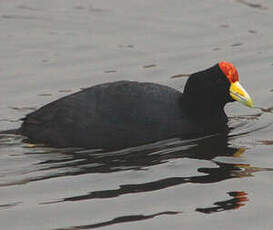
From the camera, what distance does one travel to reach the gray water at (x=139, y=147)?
7.18m

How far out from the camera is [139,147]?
8.82 meters

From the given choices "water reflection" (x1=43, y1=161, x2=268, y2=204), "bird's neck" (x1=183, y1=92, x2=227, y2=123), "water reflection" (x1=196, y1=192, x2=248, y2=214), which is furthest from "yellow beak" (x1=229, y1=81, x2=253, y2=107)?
"water reflection" (x1=196, y1=192, x2=248, y2=214)

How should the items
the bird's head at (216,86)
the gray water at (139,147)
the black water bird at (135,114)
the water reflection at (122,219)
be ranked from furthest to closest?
the bird's head at (216,86) → the black water bird at (135,114) → the gray water at (139,147) → the water reflection at (122,219)

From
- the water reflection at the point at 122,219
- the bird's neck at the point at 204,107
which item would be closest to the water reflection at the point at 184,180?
the water reflection at the point at 122,219

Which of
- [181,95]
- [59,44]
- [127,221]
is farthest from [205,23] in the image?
[127,221]

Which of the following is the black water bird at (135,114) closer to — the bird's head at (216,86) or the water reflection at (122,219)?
the bird's head at (216,86)

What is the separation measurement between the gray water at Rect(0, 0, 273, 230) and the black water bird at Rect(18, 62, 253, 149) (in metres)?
0.14

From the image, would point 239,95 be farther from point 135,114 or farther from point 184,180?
point 184,180

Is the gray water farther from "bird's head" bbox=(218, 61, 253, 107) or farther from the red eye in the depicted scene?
the red eye

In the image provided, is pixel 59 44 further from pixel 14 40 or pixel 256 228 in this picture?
pixel 256 228

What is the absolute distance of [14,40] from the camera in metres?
13.3

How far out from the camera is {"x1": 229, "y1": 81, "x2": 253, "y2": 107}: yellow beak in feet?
29.8

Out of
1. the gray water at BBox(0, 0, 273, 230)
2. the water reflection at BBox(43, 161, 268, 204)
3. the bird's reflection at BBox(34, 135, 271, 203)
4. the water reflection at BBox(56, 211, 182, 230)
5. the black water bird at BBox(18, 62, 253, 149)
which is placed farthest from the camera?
the black water bird at BBox(18, 62, 253, 149)

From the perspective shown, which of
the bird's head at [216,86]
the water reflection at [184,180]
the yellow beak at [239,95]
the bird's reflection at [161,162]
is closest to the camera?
the water reflection at [184,180]
